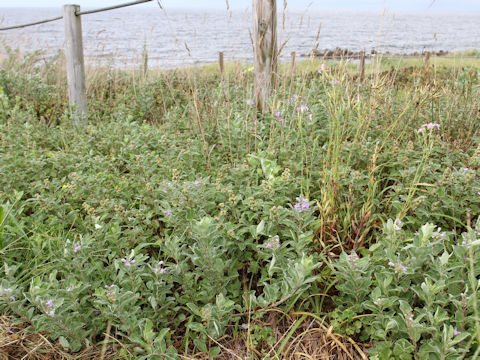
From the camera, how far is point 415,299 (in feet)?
5.91

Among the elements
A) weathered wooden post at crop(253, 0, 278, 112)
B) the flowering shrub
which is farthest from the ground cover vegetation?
weathered wooden post at crop(253, 0, 278, 112)

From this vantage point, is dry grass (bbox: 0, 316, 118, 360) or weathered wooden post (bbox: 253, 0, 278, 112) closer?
dry grass (bbox: 0, 316, 118, 360)

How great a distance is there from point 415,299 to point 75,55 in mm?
4495

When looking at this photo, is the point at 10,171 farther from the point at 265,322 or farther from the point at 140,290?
the point at 265,322

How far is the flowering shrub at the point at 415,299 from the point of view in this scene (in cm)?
148

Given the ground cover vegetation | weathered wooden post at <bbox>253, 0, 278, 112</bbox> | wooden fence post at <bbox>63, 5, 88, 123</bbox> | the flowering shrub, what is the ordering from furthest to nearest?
wooden fence post at <bbox>63, 5, 88, 123</bbox> < weathered wooden post at <bbox>253, 0, 278, 112</bbox> < the ground cover vegetation < the flowering shrub

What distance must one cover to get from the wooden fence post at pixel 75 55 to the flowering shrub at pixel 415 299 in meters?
3.78

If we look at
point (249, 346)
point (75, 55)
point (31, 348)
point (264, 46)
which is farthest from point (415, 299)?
point (75, 55)

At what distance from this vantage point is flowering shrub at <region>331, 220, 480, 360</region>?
148 centimetres

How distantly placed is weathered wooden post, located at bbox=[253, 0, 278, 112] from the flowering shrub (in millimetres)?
2265

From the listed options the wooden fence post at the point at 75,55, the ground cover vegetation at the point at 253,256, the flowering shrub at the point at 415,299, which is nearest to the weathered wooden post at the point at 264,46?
the ground cover vegetation at the point at 253,256

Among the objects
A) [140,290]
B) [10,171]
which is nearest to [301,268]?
[140,290]

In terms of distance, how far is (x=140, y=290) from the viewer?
1867 mm

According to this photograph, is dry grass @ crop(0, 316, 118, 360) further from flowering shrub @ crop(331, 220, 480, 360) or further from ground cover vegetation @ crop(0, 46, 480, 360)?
flowering shrub @ crop(331, 220, 480, 360)
